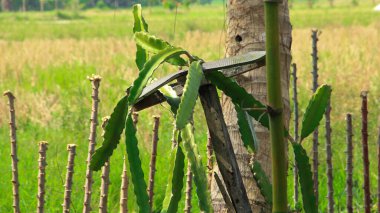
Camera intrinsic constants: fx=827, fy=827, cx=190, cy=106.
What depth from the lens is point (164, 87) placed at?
1.28 m

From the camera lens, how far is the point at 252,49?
6.02 feet

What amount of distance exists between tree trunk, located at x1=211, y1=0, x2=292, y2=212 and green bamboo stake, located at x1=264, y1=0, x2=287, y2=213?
853 millimetres

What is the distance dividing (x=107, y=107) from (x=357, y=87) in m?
2.19

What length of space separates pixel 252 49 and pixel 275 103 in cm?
92

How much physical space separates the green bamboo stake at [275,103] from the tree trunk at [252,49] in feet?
2.80

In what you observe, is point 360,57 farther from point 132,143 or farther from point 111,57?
point 132,143

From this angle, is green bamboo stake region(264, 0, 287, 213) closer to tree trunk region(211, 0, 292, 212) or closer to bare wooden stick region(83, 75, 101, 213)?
tree trunk region(211, 0, 292, 212)

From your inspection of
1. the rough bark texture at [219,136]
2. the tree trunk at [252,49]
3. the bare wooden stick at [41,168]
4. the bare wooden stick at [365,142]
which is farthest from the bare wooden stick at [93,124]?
the rough bark texture at [219,136]

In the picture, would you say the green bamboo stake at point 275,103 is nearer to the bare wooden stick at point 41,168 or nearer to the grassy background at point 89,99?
the grassy background at point 89,99

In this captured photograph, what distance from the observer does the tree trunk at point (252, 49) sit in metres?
1.80

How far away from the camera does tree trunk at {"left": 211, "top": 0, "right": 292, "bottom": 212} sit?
5.89ft

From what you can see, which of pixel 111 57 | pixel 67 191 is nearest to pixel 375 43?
pixel 111 57

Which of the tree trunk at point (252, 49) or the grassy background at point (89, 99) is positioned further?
the grassy background at point (89, 99)

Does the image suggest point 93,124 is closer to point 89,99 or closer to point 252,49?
point 252,49
